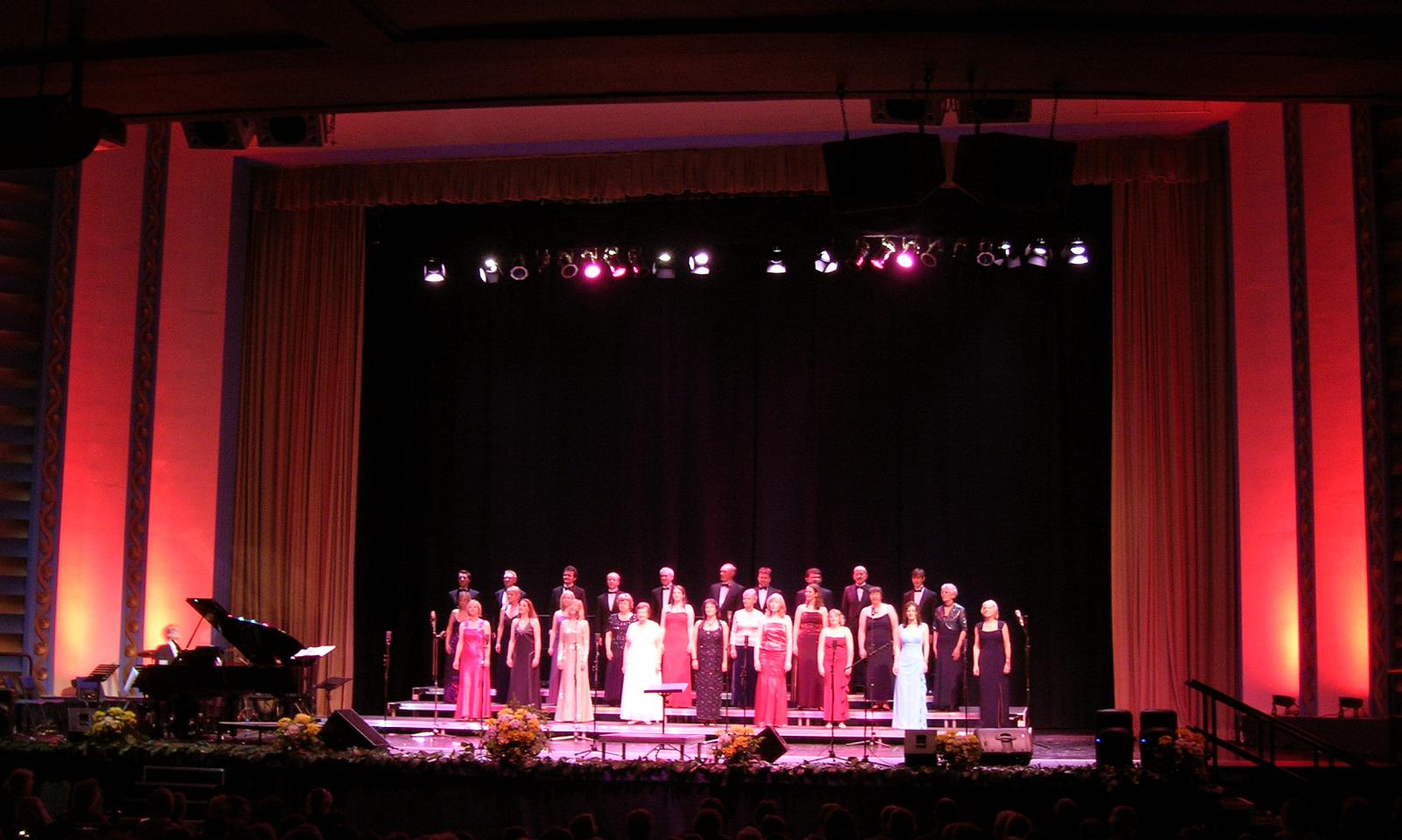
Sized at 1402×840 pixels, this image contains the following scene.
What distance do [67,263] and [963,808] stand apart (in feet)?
30.7

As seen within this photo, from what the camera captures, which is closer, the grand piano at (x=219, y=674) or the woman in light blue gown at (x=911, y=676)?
the grand piano at (x=219, y=674)

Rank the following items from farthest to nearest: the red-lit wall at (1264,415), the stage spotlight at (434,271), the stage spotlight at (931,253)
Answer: the stage spotlight at (434,271)
the stage spotlight at (931,253)
the red-lit wall at (1264,415)

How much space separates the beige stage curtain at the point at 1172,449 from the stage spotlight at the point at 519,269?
230 inches

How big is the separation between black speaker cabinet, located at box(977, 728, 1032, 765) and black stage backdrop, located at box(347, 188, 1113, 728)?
4.66 metres

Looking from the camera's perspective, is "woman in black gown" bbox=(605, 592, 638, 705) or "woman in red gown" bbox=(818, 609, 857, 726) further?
"woman in black gown" bbox=(605, 592, 638, 705)

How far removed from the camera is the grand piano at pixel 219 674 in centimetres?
994

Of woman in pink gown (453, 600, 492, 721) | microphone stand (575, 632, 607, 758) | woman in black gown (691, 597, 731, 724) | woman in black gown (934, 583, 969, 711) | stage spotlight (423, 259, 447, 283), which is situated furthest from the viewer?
stage spotlight (423, 259, 447, 283)

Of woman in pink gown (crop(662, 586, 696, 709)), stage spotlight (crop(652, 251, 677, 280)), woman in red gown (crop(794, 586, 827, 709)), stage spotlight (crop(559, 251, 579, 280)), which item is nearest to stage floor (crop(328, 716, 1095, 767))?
woman in red gown (crop(794, 586, 827, 709))

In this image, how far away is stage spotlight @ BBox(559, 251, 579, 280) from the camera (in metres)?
14.0

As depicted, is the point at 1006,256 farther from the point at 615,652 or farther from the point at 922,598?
the point at 615,652

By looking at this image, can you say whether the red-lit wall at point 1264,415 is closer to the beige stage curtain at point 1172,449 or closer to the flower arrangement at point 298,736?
the beige stage curtain at point 1172,449

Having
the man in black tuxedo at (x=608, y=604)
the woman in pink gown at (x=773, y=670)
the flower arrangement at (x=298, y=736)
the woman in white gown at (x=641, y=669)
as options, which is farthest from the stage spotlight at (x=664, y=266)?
the flower arrangement at (x=298, y=736)

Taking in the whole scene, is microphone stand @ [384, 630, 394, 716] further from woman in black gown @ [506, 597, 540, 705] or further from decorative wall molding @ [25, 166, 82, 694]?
decorative wall molding @ [25, 166, 82, 694]

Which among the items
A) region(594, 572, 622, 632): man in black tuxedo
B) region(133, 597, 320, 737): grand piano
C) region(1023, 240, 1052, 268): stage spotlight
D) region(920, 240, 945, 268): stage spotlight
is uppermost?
region(920, 240, 945, 268): stage spotlight
